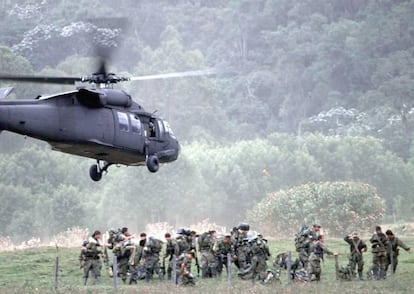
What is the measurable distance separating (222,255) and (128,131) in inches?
157

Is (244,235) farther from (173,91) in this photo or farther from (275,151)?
(173,91)

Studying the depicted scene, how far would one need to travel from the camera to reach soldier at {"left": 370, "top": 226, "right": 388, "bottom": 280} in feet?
101

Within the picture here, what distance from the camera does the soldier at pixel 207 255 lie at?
1245 inches

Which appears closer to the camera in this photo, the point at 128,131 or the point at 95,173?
the point at 128,131

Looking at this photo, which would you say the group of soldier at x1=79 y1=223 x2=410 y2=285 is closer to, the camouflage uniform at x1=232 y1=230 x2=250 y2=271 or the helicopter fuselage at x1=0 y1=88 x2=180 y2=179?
the camouflage uniform at x1=232 y1=230 x2=250 y2=271

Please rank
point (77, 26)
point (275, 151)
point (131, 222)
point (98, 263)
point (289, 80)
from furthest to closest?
point (289, 80) < point (77, 26) < point (275, 151) < point (131, 222) < point (98, 263)

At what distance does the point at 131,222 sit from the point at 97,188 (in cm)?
905

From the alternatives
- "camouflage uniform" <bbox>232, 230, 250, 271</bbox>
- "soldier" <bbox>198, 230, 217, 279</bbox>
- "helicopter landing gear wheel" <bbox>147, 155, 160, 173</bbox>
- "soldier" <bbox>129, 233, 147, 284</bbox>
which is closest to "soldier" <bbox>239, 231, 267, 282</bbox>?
"camouflage uniform" <bbox>232, 230, 250, 271</bbox>

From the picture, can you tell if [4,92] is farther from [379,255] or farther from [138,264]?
[379,255]

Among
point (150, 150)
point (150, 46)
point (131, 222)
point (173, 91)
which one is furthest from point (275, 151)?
point (150, 46)

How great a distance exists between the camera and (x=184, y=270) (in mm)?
29844

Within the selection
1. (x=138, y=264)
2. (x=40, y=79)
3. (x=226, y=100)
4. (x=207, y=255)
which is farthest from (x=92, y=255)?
(x=226, y=100)

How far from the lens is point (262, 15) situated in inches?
5541

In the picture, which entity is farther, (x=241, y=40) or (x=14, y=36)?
(x=241, y=40)
